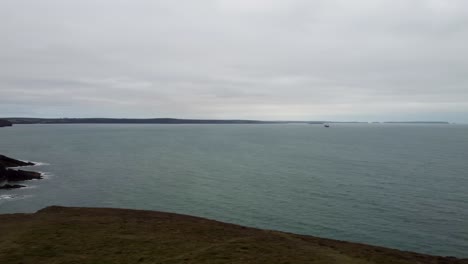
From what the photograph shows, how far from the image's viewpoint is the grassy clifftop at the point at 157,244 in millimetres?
18641

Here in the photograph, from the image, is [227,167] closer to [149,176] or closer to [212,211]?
[149,176]

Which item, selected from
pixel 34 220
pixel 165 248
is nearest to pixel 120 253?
pixel 165 248

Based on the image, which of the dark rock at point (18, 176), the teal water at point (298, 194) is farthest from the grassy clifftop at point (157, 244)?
the dark rock at point (18, 176)

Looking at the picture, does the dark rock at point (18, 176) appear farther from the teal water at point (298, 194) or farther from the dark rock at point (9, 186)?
the dark rock at point (9, 186)

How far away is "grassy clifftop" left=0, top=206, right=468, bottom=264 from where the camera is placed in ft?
61.2

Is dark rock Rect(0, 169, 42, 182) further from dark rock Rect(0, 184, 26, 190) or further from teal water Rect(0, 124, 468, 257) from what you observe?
dark rock Rect(0, 184, 26, 190)

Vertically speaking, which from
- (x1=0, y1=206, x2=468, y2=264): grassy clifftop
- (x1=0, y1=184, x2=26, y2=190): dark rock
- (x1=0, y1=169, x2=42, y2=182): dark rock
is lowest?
(x1=0, y1=184, x2=26, y2=190): dark rock

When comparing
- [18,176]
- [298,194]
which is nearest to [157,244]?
[298,194]

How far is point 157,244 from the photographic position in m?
21.2

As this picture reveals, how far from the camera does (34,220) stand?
27.7m

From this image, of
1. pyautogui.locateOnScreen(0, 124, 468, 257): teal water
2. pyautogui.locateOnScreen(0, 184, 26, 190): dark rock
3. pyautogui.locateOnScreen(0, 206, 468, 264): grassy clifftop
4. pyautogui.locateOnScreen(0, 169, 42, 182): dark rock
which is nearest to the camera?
pyautogui.locateOnScreen(0, 206, 468, 264): grassy clifftop

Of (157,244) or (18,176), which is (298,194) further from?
(18,176)

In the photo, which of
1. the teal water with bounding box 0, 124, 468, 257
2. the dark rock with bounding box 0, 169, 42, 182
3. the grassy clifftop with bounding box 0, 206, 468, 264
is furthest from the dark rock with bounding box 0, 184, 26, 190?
the grassy clifftop with bounding box 0, 206, 468, 264

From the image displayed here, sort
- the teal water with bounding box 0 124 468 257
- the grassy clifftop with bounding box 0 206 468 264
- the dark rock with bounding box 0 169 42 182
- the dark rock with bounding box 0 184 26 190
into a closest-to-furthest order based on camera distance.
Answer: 1. the grassy clifftop with bounding box 0 206 468 264
2. the teal water with bounding box 0 124 468 257
3. the dark rock with bounding box 0 184 26 190
4. the dark rock with bounding box 0 169 42 182
